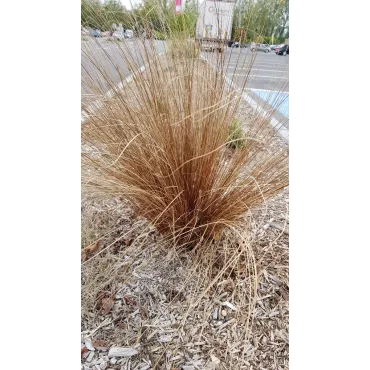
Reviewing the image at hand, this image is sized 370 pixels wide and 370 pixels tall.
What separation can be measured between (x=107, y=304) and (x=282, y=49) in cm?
61

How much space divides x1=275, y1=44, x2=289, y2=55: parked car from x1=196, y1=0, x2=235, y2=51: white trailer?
0.39 ft

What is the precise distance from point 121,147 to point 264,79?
35 centimetres

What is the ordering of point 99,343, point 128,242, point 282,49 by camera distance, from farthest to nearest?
1. point 128,242
2. point 99,343
3. point 282,49

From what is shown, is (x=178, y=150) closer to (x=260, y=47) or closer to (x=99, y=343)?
(x=260, y=47)

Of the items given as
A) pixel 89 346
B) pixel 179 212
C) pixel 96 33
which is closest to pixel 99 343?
pixel 89 346

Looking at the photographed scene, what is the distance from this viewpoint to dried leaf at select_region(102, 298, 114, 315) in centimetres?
72

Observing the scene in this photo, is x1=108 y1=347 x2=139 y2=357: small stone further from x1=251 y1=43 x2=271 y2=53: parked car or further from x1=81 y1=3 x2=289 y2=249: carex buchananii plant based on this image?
x1=251 y1=43 x2=271 y2=53: parked car

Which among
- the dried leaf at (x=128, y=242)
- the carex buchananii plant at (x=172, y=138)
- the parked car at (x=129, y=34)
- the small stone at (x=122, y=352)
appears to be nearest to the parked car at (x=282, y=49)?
the carex buchananii plant at (x=172, y=138)

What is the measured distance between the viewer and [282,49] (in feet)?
1.91
